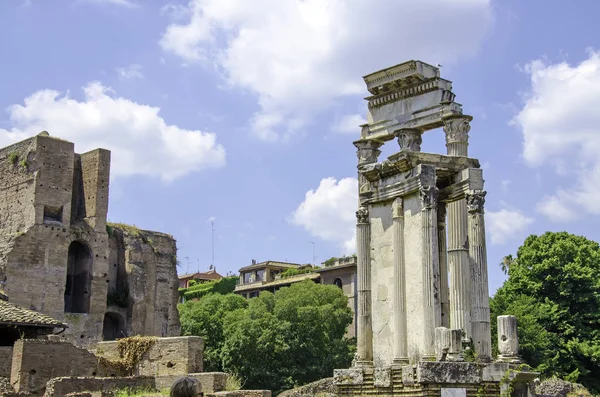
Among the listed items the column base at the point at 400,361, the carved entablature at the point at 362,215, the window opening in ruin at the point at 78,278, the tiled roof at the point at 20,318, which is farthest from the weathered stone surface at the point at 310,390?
the window opening in ruin at the point at 78,278

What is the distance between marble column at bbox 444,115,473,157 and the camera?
1739 centimetres

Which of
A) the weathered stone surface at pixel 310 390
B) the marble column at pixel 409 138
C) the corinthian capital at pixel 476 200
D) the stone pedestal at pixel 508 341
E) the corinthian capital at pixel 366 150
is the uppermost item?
the marble column at pixel 409 138

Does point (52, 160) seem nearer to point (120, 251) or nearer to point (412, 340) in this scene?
point (120, 251)

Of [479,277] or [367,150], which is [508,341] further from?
[367,150]

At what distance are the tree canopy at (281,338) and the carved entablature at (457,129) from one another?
26831 millimetres

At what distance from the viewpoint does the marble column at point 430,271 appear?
11499 mm

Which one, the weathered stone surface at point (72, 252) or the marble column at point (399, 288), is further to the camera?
the weathered stone surface at point (72, 252)

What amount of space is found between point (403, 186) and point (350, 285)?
170 feet

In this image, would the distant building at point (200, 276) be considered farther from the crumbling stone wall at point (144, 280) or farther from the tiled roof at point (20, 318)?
the tiled roof at point (20, 318)

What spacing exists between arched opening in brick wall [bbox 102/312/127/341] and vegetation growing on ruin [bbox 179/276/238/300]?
93.3ft

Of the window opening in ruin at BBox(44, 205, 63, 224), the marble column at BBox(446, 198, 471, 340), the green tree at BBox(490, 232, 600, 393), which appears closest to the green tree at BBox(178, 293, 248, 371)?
the window opening in ruin at BBox(44, 205, 63, 224)

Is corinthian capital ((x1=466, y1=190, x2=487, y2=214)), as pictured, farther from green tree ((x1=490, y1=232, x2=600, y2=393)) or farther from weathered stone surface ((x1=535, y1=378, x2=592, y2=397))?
green tree ((x1=490, y1=232, x2=600, y2=393))

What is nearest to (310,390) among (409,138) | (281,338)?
(409,138)

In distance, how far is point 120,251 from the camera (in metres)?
49.3
